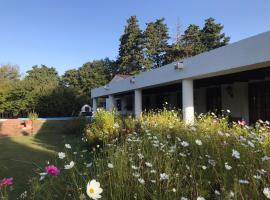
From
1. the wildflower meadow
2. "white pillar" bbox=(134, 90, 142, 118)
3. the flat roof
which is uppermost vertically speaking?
the flat roof

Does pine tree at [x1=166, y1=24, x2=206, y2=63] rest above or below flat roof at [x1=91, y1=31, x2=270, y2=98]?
above

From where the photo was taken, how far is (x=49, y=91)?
31.4 meters

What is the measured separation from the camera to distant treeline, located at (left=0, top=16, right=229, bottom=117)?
31219 mm

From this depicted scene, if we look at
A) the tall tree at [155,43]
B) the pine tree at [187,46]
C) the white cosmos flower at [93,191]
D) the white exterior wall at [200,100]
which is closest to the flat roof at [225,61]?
the white exterior wall at [200,100]

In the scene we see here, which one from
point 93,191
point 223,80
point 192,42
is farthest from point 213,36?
point 93,191

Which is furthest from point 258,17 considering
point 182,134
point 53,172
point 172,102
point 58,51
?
point 58,51

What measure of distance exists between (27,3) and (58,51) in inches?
554

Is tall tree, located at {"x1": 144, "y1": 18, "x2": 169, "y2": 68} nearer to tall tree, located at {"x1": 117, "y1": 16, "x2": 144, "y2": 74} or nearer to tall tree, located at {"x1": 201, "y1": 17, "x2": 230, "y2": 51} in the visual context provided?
tall tree, located at {"x1": 117, "y1": 16, "x2": 144, "y2": 74}

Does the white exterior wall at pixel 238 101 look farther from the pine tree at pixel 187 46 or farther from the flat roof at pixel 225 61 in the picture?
the pine tree at pixel 187 46

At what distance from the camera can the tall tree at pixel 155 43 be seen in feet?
149

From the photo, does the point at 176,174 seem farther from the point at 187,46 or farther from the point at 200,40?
the point at 200,40

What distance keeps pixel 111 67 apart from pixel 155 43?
10.4 m

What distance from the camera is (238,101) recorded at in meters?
14.4

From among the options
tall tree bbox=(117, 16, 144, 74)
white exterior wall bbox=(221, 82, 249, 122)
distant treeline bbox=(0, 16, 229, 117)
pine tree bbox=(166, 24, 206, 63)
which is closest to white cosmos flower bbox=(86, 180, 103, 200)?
white exterior wall bbox=(221, 82, 249, 122)
